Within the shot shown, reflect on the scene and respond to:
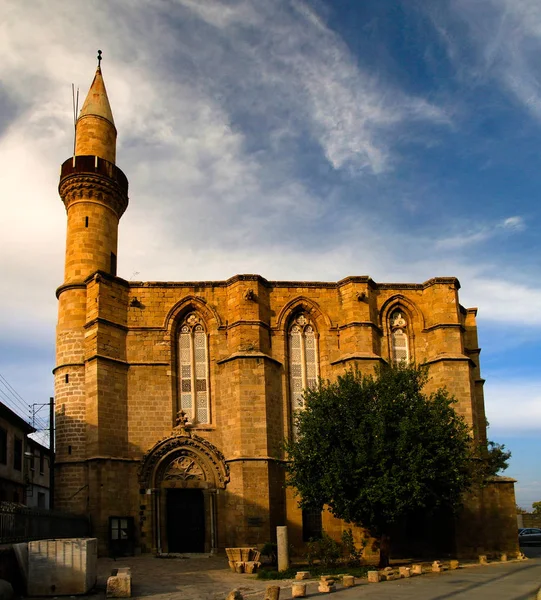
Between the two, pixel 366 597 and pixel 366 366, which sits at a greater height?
pixel 366 366

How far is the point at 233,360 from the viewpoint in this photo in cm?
2491

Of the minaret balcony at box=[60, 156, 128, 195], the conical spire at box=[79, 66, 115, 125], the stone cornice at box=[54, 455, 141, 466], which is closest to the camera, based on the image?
the stone cornice at box=[54, 455, 141, 466]

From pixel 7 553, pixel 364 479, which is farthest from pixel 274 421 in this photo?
pixel 7 553

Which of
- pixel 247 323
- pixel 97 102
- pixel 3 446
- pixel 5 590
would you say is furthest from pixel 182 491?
pixel 97 102

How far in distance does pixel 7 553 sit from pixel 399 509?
10074mm

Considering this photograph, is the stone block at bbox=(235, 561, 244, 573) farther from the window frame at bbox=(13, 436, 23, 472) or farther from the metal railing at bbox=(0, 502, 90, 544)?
the window frame at bbox=(13, 436, 23, 472)

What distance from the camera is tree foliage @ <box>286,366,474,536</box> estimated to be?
63.5 feet

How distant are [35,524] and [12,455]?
36.4ft

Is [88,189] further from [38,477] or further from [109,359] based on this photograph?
[38,477]

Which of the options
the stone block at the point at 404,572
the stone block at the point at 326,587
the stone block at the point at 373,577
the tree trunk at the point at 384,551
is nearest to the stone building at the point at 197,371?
the tree trunk at the point at 384,551

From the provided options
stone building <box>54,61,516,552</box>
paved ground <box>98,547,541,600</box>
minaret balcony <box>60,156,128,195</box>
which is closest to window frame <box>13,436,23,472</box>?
stone building <box>54,61,516,552</box>

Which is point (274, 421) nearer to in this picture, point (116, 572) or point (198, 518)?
point (198, 518)

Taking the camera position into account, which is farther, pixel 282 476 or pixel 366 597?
pixel 282 476

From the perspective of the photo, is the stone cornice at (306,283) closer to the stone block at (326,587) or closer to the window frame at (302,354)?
the window frame at (302,354)
